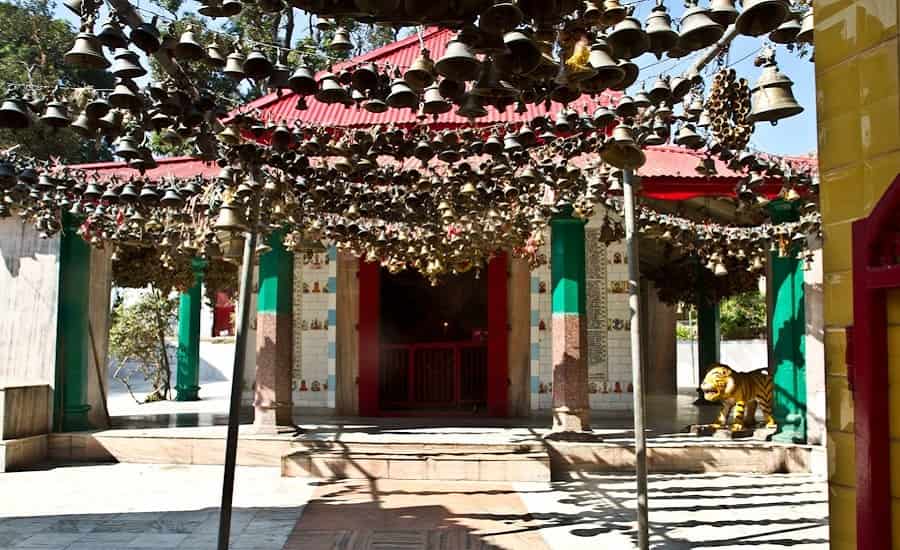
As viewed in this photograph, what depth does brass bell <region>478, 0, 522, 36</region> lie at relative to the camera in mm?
2734

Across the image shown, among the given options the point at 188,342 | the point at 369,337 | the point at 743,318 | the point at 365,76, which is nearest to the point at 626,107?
the point at 365,76

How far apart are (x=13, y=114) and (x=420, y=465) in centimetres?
628

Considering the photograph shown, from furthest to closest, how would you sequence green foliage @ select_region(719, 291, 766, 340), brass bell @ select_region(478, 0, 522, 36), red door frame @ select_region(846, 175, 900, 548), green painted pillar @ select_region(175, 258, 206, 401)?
green foliage @ select_region(719, 291, 766, 340)
green painted pillar @ select_region(175, 258, 206, 401)
brass bell @ select_region(478, 0, 522, 36)
red door frame @ select_region(846, 175, 900, 548)

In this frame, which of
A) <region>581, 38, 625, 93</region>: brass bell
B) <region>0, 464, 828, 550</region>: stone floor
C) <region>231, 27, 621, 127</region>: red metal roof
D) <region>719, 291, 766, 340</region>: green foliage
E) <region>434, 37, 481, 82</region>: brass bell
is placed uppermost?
<region>231, 27, 621, 127</region>: red metal roof

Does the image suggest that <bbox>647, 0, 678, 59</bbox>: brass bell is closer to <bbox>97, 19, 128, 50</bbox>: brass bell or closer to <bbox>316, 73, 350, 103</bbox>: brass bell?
<bbox>316, 73, 350, 103</bbox>: brass bell

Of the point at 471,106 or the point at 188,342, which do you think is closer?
the point at 471,106

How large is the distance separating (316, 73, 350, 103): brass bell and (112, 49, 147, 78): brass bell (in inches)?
46.6

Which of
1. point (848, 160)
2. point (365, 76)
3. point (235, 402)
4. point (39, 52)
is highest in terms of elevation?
point (39, 52)

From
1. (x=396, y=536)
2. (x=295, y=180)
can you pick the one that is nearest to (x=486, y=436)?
(x=396, y=536)

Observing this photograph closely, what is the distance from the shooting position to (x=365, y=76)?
4727 mm

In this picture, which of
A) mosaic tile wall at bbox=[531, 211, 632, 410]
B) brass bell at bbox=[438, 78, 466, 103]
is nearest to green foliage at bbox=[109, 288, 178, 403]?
mosaic tile wall at bbox=[531, 211, 632, 410]

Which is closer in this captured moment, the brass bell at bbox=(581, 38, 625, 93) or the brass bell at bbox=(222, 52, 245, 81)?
the brass bell at bbox=(581, 38, 625, 93)

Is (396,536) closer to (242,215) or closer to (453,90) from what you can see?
(242,215)

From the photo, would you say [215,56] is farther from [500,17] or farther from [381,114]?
[381,114]
